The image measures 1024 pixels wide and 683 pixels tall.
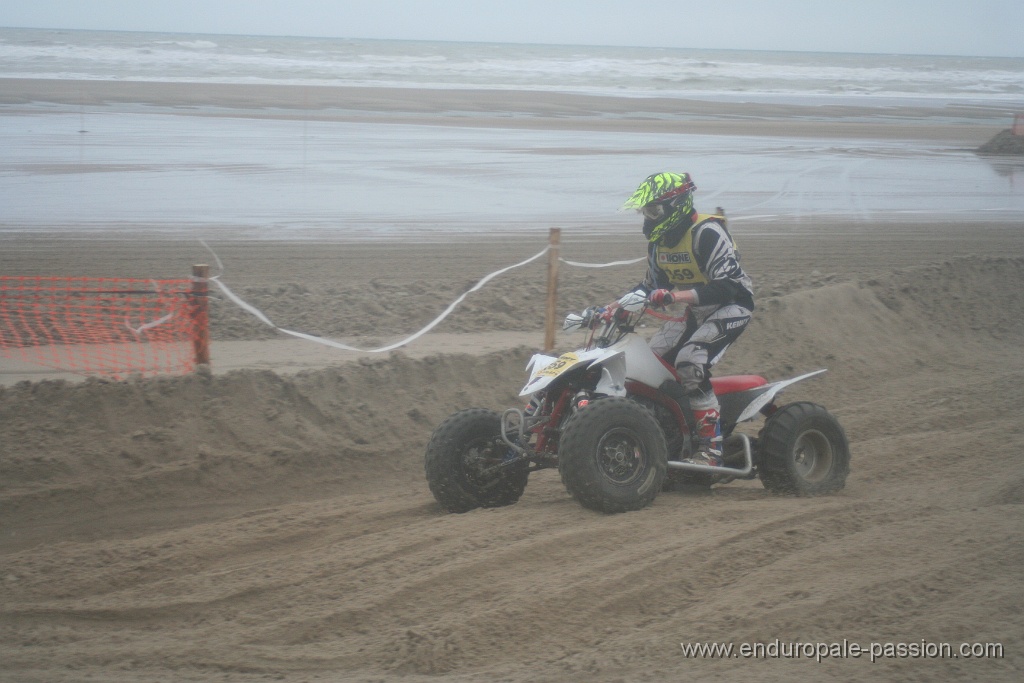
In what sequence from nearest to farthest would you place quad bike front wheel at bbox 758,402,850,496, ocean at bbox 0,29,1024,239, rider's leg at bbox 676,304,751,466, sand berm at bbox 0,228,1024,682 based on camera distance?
sand berm at bbox 0,228,1024,682
rider's leg at bbox 676,304,751,466
quad bike front wheel at bbox 758,402,850,496
ocean at bbox 0,29,1024,239

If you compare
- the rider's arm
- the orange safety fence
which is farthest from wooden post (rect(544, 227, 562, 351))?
the rider's arm

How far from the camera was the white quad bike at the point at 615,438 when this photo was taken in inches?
222

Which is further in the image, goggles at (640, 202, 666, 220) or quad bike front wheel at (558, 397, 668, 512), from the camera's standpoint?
goggles at (640, 202, 666, 220)

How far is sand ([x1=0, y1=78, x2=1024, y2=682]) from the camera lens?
4.27 metres

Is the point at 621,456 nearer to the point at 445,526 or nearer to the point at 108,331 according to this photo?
the point at 445,526

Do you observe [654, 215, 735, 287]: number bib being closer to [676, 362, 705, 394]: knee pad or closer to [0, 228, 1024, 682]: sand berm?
[676, 362, 705, 394]: knee pad

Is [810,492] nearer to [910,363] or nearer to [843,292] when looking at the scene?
[910,363]

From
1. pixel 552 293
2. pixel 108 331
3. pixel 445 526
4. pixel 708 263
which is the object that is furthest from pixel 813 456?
pixel 108 331

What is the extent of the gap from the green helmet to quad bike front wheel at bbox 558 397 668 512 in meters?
1.20

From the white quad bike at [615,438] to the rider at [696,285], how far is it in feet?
0.39

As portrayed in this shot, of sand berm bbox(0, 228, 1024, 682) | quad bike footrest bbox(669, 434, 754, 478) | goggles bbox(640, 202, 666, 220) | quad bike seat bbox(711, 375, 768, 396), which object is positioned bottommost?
sand berm bbox(0, 228, 1024, 682)

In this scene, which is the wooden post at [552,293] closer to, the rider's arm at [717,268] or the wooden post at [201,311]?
the wooden post at [201,311]

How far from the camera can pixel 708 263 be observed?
6.10m

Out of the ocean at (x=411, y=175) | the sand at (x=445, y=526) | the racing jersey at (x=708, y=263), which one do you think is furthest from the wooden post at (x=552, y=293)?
the ocean at (x=411, y=175)
